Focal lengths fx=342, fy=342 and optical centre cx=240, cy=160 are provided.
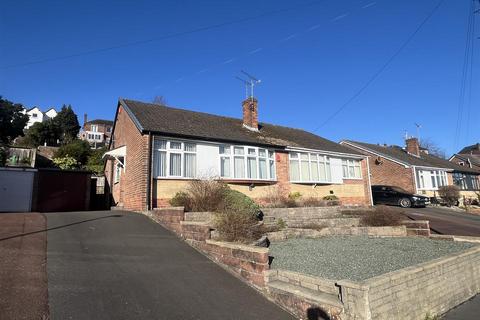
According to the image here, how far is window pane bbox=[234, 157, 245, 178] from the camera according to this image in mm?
17844

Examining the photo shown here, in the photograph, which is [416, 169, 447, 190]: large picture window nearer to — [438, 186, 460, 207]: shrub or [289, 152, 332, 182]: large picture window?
[438, 186, 460, 207]: shrub

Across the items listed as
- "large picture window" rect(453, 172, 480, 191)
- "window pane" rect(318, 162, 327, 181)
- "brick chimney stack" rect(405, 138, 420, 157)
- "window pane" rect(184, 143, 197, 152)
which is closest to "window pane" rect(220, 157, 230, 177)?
"window pane" rect(184, 143, 197, 152)

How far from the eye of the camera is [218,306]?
5.62m

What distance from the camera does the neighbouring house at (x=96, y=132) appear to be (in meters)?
74.5

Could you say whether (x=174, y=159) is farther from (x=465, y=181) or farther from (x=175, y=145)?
(x=465, y=181)

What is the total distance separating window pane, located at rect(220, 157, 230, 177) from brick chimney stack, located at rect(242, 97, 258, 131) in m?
5.35

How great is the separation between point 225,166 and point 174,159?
114 inches

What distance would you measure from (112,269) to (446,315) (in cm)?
660

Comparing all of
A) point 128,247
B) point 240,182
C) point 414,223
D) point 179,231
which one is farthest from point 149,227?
point 414,223

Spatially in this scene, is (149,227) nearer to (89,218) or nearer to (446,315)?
(89,218)

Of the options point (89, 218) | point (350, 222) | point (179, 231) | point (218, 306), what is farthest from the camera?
point (350, 222)

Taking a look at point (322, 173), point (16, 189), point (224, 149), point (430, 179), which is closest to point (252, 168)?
point (224, 149)

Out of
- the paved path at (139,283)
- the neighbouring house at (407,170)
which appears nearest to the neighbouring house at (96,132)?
the neighbouring house at (407,170)

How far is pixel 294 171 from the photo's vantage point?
67.6 feet
